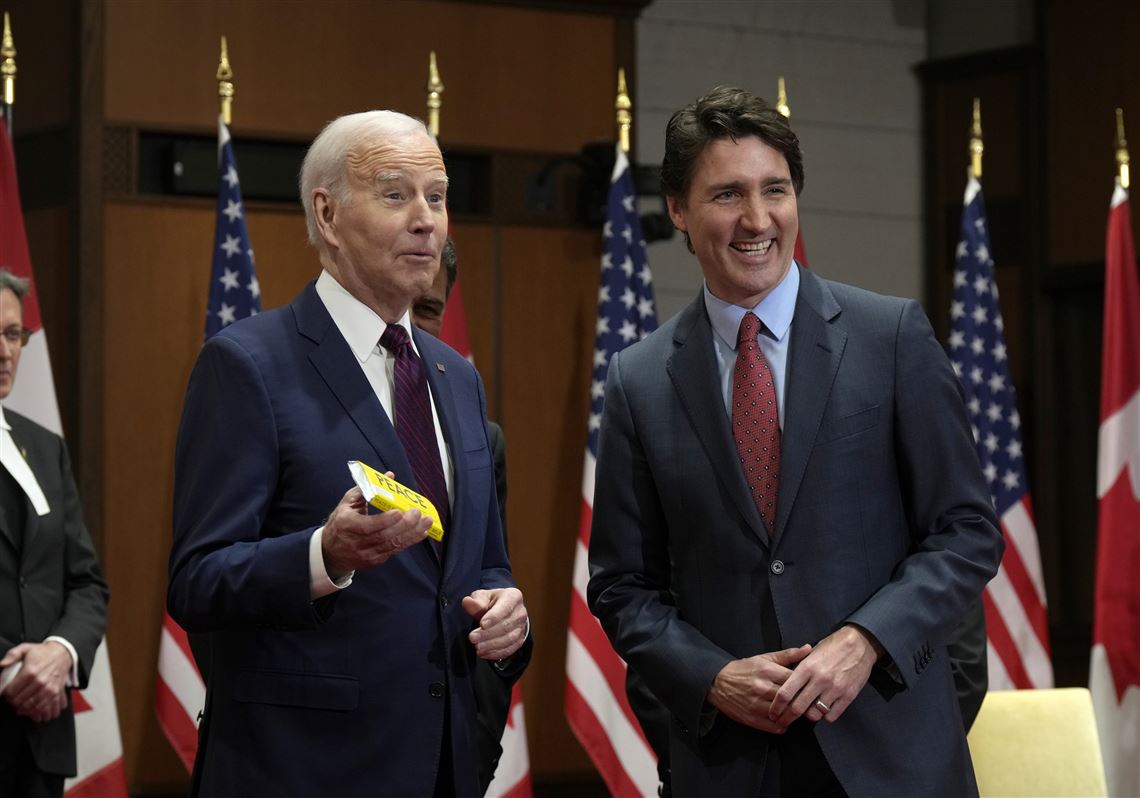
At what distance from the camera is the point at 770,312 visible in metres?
2.28

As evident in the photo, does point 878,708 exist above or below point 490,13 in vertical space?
below

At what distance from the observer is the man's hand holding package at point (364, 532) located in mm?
1843

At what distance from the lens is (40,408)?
14.7 ft

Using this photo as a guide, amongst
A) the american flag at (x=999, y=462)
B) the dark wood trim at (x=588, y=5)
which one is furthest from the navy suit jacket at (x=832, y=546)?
the dark wood trim at (x=588, y=5)

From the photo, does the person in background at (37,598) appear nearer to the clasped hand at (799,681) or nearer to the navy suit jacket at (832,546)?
the navy suit jacket at (832,546)

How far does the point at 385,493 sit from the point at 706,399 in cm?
60

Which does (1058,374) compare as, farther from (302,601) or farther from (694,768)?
(302,601)

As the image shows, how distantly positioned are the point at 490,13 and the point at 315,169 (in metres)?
3.55

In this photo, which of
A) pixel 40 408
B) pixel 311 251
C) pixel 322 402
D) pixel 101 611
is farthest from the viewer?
pixel 311 251

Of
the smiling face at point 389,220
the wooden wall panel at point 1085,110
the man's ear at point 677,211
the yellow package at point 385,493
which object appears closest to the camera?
the yellow package at point 385,493

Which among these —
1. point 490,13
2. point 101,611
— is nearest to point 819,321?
point 101,611

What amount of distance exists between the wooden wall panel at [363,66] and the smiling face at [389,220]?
318 centimetres

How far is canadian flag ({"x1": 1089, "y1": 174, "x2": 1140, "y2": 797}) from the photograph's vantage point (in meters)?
4.73

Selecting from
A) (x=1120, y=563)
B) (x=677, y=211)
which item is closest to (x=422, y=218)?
(x=677, y=211)
